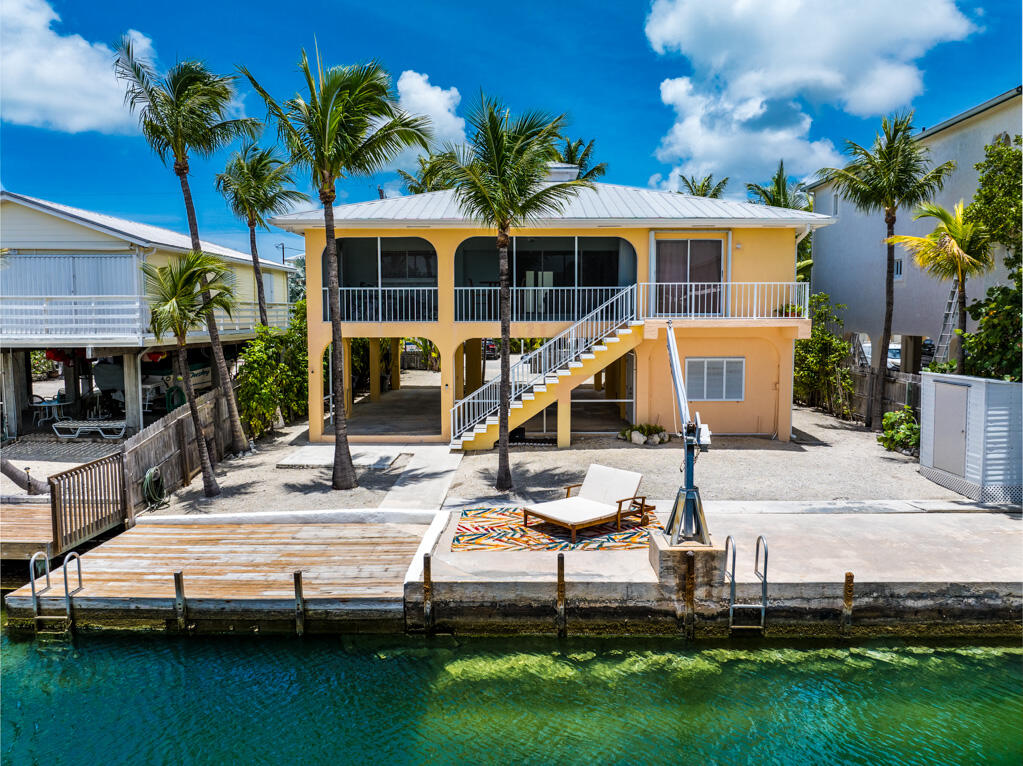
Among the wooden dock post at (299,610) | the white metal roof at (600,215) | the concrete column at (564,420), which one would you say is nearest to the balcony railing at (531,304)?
the white metal roof at (600,215)

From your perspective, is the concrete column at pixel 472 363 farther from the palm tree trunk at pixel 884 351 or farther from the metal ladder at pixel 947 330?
the metal ladder at pixel 947 330

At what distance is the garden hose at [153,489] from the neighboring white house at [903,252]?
788 inches

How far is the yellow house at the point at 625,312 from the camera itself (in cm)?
1841

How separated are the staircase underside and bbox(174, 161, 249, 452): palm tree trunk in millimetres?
5439

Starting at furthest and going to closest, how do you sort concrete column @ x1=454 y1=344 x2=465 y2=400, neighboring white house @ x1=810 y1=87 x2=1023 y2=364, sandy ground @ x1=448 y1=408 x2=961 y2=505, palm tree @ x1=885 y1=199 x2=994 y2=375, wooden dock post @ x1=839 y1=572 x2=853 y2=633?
concrete column @ x1=454 y1=344 x2=465 y2=400
neighboring white house @ x1=810 y1=87 x2=1023 y2=364
palm tree @ x1=885 y1=199 x2=994 y2=375
sandy ground @ x1=448 y1=408 x2=961 y2=505
wooden dock post @ x1=839 y1=572 x2=853 y2=633

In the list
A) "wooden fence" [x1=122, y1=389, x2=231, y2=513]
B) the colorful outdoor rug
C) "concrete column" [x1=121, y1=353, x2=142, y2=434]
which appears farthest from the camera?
"concrete column" [x1=121, y1=353, x2=142, y2=434]

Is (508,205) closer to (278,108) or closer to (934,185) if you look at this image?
(278,108)

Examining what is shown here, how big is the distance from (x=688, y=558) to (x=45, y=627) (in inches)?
351

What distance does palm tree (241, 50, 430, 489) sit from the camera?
13.2 meters

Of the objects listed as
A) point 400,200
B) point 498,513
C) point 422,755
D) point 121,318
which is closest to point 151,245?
point 121,318

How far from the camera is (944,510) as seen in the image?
12.9 m

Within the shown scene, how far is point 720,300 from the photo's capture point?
1927 centimetres

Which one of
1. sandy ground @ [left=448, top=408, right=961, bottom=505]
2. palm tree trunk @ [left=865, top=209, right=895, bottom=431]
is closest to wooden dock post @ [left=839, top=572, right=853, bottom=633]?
sandy ground @ [left=448, top=408, right=961, bottom=505]

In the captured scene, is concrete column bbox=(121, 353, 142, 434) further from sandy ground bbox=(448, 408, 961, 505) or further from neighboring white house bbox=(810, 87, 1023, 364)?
neighboring white house bbox=(810, 87, 1023, 364)
